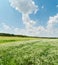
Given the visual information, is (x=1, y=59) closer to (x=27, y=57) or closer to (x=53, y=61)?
(x=27, y=57)

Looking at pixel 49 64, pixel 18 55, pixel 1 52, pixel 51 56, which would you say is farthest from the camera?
pixel 1 52

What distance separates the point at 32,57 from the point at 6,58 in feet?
13.9

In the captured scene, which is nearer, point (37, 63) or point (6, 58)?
point (37, 63)

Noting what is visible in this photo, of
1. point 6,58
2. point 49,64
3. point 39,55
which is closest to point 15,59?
point 6,58

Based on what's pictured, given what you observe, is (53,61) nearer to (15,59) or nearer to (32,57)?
(32,57)

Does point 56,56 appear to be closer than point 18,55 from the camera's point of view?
Yes

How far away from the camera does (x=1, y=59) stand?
98.6 ft

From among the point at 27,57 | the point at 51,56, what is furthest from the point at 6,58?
the point at 51,56

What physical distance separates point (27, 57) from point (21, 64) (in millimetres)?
2434

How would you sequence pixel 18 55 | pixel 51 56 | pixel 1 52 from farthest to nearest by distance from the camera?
pixel 1 52
pixel 18 55
pixel 51 56

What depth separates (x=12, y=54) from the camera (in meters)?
32.9

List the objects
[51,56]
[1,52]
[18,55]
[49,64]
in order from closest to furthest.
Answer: [49,64]
[51,56]
[18,55]
[1,52]

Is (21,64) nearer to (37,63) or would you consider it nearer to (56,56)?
(37,63)

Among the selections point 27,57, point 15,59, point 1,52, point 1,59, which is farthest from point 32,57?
point 1,52
